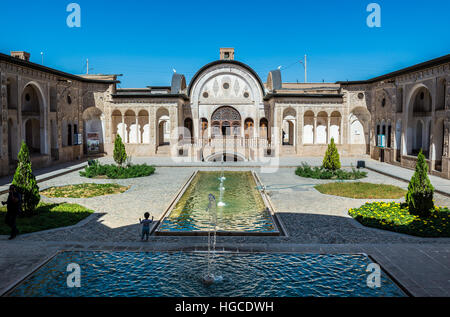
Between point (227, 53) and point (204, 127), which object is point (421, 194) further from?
point (227, 53)

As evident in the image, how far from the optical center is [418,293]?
6.57 m

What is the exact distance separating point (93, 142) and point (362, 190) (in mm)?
23778

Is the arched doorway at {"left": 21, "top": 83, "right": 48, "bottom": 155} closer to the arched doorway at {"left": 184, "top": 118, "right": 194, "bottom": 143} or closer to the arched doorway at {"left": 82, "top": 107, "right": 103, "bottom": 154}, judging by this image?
the arched doorway at {"left": 82, "top": 107, "right": 103, "bottom": 154}

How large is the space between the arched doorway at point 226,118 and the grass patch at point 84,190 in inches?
749

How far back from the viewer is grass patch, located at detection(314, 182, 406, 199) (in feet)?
50.7

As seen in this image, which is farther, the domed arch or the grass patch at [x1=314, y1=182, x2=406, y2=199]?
the domed arch

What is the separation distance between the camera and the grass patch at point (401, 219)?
34.0 feet

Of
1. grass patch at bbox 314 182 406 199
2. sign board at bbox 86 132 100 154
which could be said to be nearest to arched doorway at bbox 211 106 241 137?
sign board at bbox 86 132 100 154

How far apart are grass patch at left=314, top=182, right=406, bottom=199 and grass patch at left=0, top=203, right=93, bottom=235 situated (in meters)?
10.0

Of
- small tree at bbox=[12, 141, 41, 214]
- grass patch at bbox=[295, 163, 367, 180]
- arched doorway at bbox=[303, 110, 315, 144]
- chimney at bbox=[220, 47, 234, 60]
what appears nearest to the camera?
small tree at bbox=[12, 141, 41, 214]

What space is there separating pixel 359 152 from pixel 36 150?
26098mm

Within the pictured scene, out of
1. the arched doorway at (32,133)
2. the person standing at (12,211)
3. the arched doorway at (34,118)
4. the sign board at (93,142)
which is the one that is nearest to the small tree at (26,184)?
the person standing at (12,211)
